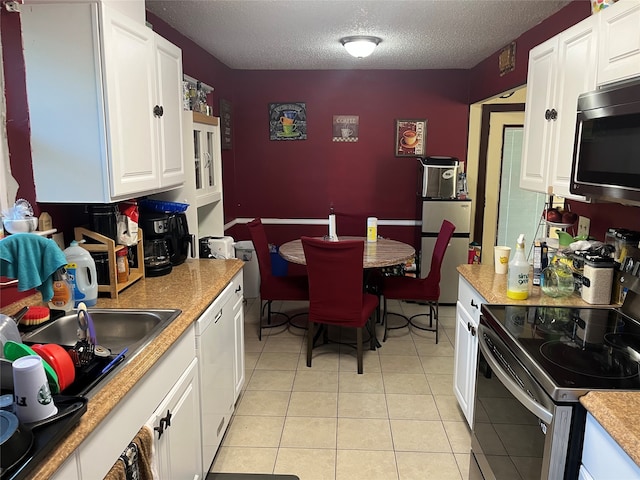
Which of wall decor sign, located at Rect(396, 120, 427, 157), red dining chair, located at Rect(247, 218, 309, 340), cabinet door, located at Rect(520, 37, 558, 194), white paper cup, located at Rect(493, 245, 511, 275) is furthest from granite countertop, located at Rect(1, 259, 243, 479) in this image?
wall decor sign, located at Rect(396, 120, 427, 157)

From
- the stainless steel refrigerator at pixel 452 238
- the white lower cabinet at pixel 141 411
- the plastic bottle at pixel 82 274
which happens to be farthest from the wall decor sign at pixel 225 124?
the white lower cabinet at pixel 141 411

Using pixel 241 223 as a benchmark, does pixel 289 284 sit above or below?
below

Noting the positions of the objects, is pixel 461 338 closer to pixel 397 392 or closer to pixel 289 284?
pixel 397 392

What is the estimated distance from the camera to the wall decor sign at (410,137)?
195 inches

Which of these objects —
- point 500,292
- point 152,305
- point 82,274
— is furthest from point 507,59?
point 82,274

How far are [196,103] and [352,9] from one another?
1209 mm

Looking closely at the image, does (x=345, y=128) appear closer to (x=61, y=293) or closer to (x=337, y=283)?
(x=337, y=283)

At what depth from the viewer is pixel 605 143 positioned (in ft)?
5.54

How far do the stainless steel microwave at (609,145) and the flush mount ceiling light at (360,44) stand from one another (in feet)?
6.41

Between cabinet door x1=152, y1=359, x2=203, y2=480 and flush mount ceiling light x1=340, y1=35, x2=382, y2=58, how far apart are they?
256 centimetres

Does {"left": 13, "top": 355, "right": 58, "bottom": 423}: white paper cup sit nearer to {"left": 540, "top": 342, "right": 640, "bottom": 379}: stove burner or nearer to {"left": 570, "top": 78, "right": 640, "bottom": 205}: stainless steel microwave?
{"left": 540, "top": 342, "right": 640, "bottom": 379}: stove burner

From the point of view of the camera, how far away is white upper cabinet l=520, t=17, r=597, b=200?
1950 mm

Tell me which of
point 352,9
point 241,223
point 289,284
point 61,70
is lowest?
point 289,284

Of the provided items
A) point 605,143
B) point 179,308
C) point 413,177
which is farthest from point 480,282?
point 413,177
